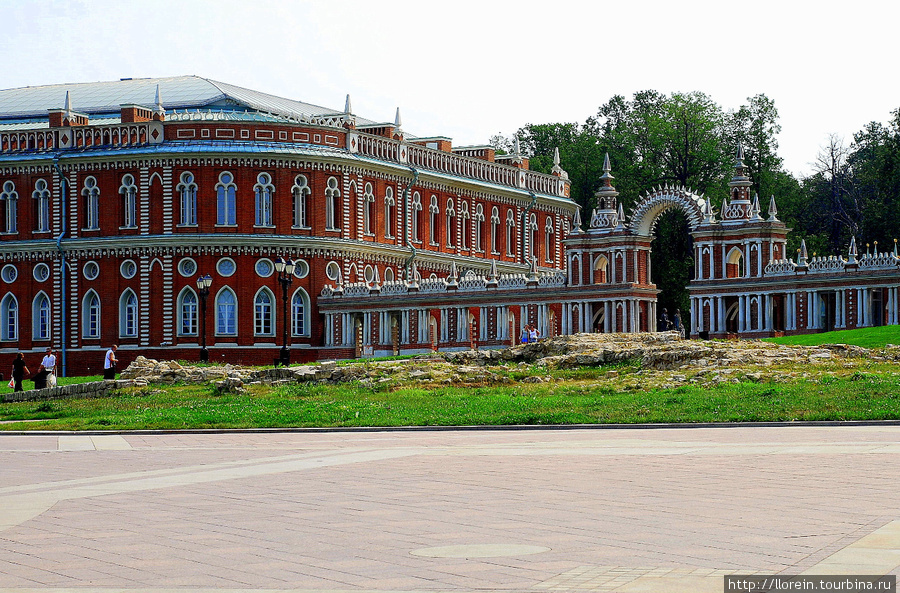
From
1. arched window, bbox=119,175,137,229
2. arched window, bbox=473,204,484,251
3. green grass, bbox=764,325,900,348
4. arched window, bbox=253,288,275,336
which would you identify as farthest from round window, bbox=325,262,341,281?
green grass, bbox=764,325,900,348

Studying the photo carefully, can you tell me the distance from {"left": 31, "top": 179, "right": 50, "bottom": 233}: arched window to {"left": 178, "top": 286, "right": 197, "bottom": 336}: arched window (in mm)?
9223

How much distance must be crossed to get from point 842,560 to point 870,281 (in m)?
50.1

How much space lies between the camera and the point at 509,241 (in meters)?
90.6

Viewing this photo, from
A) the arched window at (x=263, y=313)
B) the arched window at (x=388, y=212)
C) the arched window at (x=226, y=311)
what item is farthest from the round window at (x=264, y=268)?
the arched window at (x=388, y=212)

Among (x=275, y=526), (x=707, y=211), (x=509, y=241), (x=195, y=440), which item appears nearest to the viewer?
(x=275, y=526)

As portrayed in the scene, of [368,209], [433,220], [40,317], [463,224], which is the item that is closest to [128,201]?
[40,317]

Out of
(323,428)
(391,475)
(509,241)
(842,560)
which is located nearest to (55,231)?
(509,241)

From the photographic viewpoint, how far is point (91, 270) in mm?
75500

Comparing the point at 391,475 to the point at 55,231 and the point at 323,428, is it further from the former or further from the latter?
the point at 55,231

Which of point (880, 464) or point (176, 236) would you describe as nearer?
point (880, 464)

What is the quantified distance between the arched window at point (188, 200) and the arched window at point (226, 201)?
120 cm

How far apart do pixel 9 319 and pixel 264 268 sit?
14.9 metres

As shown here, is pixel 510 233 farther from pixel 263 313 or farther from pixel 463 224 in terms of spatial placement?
pixel 263 313

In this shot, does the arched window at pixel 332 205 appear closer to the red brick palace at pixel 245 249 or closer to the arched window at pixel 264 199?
the red brick palace at pixel 245 249
